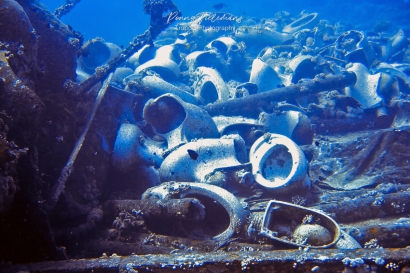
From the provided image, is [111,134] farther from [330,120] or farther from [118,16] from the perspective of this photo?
[118,16]

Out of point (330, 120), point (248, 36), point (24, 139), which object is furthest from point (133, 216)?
point (248, 36)

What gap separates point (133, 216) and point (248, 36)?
9.54 m

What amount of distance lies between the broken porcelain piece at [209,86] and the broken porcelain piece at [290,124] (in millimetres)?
1289

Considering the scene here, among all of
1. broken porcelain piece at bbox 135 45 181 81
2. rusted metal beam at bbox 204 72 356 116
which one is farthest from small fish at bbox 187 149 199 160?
broken porcelain piece at bbox 135 45 181 81

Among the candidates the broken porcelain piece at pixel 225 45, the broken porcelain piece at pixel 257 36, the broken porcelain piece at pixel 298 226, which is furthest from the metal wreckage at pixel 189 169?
the broken porcelain piece at pixel 257 36

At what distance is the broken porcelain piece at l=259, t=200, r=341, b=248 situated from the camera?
94.6 inches

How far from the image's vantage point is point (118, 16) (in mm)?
58406

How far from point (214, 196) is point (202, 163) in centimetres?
89

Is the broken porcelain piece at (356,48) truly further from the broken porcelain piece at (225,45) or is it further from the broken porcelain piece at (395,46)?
the broken porcelain piece at (225,45)

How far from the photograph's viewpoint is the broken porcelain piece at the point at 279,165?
3688mm

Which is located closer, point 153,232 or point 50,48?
point 153,232

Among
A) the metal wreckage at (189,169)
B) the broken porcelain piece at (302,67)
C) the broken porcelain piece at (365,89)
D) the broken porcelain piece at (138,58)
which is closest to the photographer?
the metal wreckage at (189,169)

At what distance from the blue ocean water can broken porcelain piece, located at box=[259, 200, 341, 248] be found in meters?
11.8

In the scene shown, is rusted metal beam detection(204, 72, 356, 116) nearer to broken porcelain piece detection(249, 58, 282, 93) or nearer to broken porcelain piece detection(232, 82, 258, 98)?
broken porcelain piece detection(232, 82, 258, 98)
